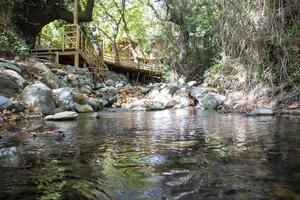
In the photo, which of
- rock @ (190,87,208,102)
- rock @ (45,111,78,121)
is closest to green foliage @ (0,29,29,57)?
rock @ (190,87,208,102)

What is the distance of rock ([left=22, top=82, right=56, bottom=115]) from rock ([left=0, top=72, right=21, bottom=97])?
0.29 m

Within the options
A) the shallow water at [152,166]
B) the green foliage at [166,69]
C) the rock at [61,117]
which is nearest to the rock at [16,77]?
the rock at [61,117]

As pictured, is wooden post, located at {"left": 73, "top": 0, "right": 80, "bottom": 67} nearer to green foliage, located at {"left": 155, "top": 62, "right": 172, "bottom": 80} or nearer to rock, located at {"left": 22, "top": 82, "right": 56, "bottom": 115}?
green foliage, located at {"left": 155, "top": 62, "right": 172, "bottom": 80}

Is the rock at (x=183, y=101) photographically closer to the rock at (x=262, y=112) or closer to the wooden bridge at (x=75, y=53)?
the rock at (x=262, y=112)

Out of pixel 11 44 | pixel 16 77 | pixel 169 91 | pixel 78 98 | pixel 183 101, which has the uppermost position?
pixel 11 44

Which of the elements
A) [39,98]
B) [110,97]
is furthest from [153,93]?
[39,98]

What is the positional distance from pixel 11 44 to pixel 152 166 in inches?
457

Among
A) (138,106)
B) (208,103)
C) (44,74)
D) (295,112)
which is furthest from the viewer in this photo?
(138,106)

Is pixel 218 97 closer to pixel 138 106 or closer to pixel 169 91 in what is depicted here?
pixel 138 106

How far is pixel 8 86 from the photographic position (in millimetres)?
8883

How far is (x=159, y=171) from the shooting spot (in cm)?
296

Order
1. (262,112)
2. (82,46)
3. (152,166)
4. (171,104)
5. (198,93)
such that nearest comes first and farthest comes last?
(152,166)
(262,112)
(171,104)
(198,93)
(82,46)

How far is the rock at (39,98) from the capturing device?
852 cm

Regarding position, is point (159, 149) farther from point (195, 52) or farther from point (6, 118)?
point (195, 52)
